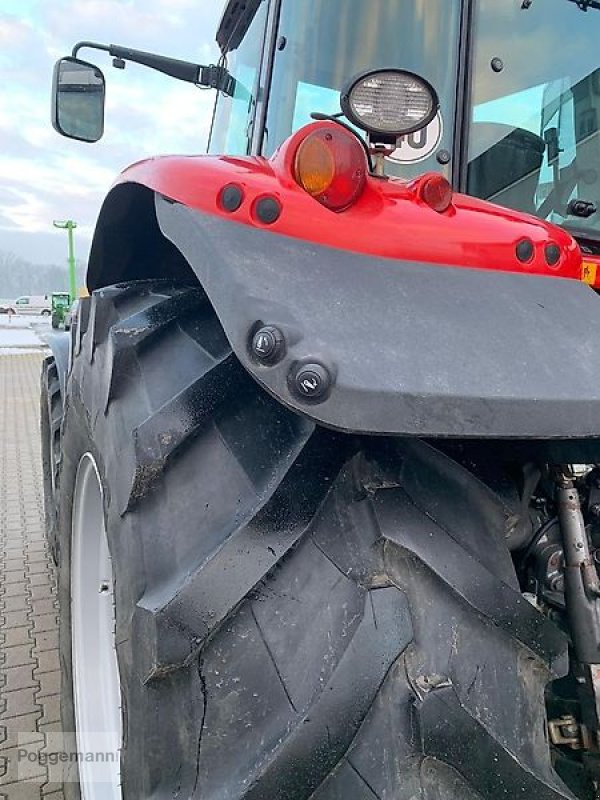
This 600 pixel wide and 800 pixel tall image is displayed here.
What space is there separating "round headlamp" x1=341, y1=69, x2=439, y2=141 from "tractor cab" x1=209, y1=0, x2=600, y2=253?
0.35m

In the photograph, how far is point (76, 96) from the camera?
2.45 m

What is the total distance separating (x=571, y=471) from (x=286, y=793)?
725 millimetres

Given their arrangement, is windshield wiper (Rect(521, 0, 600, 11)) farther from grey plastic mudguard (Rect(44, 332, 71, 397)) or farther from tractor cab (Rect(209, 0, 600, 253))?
grey plastic mudguard (Rect(44, 332, 71, 397))

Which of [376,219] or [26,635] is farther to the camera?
[26,635]

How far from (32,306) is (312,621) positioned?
134 feet

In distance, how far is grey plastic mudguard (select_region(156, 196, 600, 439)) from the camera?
0.84 meters

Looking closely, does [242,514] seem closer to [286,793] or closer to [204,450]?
[204,450]

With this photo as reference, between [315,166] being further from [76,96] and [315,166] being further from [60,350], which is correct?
[60,350]

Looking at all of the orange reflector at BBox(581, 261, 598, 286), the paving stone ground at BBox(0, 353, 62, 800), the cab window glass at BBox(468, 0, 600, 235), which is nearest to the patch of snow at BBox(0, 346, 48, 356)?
the paving stone ground at BBox(0, 353, 62, 800)

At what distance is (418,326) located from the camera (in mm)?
951

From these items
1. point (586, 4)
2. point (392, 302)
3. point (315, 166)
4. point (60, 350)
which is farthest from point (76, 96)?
point (392, 302)

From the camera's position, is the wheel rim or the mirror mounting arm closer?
the wheel rim

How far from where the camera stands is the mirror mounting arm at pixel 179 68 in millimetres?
2506

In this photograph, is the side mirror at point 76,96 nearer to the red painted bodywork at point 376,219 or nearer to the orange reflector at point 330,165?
the red painted bodywork at point 376,219
